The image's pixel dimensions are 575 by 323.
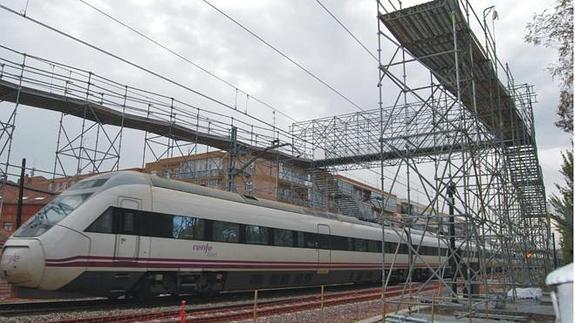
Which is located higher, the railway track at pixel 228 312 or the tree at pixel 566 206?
the tree at pixel 566 206

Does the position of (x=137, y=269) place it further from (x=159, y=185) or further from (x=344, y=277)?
(x=344, y=277)

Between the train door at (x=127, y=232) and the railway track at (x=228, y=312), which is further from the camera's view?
the train door at (x=127, y=232)

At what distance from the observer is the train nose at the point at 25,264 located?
1059 cm

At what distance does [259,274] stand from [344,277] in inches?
242

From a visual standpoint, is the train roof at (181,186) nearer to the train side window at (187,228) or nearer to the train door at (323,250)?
the train door at (323,250)

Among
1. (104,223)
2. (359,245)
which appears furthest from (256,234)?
(359,245)

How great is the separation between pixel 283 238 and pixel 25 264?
343 inches

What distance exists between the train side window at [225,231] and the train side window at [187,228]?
0.53m

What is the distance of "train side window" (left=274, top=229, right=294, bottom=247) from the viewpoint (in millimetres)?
17062

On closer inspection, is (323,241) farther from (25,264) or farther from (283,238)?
(25,264)

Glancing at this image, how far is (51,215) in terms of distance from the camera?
11.8m

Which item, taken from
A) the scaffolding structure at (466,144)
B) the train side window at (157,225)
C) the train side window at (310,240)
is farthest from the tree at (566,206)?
the train side window at (157,225)

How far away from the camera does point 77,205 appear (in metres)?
11.8

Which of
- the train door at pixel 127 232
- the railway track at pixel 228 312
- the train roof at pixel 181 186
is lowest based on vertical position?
the railway track at pixel 228 312
